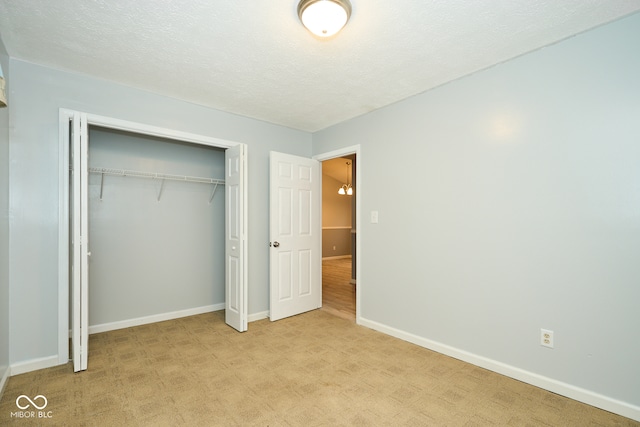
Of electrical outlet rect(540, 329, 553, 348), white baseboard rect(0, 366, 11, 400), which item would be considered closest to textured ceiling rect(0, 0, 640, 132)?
electrical outlet rect(540, 329, 553, 348)

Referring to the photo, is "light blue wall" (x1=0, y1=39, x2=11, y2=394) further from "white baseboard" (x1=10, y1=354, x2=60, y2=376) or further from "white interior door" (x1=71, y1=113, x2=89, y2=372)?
"white interior door" (x1=71, y1=113, x2=89, y2=372)

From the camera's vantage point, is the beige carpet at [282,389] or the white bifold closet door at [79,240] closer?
the beige carpet at [282,389]

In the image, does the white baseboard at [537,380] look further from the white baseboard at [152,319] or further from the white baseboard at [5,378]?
the white baseboard at [5,378]

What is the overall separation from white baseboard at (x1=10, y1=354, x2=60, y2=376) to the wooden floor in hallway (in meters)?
2.86

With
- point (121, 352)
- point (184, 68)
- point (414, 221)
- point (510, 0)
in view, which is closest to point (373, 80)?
point (510, 0)

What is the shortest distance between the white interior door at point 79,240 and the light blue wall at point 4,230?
0.41 m

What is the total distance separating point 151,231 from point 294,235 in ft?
5.79

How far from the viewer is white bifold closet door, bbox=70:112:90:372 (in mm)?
2451

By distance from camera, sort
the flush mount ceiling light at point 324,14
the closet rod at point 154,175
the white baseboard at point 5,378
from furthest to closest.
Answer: the closet rod at point 154,175, the white baseboard at point 5,378, the flush mount ceiling light at point 324,14

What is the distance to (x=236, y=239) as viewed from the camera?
3477 mm

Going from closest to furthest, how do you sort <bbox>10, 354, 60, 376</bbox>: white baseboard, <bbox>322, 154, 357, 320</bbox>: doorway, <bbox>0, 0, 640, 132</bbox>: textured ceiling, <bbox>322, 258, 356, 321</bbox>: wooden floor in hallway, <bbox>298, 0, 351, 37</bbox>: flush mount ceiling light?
1. <bbox>298, 0, 351, 37</bbox>: flush mount ceiling light
2. <bbox>0, 0, 640, 132</bbox>: textured ceiling
3. <bbox>10, 354, 60, 376</bbox>: white baseboard
4. <bbox>322, 258, 356, 321</bbox>: wooden floor in hallway
5. <bbox>322, 154, 357, 320</bbox>: doorway

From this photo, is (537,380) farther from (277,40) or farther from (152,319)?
(152,319)

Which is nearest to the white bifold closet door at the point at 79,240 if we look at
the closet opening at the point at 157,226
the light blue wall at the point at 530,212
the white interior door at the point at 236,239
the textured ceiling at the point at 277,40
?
the closet opening at the point at 157,226

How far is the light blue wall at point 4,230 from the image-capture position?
7.27ft
